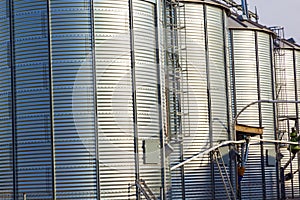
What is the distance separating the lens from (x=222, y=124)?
127 ft

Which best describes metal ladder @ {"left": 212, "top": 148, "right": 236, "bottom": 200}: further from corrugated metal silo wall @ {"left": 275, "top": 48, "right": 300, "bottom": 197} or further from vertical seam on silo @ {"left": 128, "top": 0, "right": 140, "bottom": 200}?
corrugated metal silo wall @ {"left": 275, "top": 48, "right": 300, "bottom": 197}

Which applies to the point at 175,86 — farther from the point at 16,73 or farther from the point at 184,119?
the point at 16,73

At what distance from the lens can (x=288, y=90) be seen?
5369 centimetres

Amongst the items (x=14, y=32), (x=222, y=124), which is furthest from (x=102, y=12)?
(x=222, y=124)

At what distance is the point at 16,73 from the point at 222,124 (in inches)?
593

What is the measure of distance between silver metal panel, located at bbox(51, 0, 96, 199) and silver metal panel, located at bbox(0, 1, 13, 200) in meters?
2.17

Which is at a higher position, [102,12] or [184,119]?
[102,12]

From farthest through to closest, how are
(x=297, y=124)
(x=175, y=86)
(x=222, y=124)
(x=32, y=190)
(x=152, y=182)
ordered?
(x=297, y=124), (x=222, y=124), (x=175, y=86), (x=152, y=182), (x=32, y=190)

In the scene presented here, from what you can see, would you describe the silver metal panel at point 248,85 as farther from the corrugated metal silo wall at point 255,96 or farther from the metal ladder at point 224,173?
the metal ladder at point 224,173

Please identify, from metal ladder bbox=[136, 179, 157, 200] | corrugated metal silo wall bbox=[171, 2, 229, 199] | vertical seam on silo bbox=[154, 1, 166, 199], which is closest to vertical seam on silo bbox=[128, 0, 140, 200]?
metal ladder bbox=[136, 179, 157, 200]

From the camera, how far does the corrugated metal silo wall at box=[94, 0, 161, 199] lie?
27.1 meters

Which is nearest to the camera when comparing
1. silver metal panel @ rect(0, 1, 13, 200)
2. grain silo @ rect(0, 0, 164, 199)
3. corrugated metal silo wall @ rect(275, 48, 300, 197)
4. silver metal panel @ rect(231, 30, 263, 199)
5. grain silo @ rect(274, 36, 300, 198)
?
grain silo @ rect(0, 0, 164, 199)

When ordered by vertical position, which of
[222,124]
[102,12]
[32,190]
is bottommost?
[32,190]

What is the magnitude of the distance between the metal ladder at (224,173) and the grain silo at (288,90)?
1391 cm
